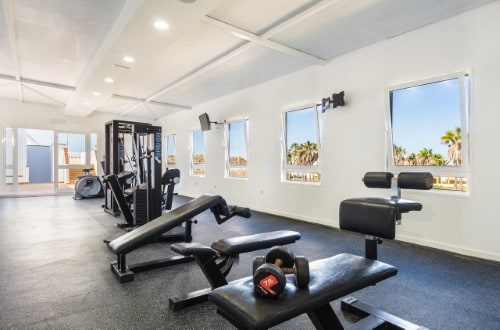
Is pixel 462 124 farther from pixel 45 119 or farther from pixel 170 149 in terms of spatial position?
pixel 45 119

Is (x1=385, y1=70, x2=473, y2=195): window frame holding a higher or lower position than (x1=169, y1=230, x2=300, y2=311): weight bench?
higher

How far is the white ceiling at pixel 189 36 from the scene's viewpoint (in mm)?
3332

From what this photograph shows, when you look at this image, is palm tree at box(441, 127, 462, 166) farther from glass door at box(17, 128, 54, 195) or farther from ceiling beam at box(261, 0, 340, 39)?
glass door at box(17, 128, 54, 195)

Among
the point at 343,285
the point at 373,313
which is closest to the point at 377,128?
the point at 373,313

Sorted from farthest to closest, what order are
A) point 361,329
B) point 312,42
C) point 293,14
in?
point 312,42
point 293,14
point 361,329

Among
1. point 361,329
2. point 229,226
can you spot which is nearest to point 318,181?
point 229,226

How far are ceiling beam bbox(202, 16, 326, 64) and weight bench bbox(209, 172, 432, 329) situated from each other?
282cm

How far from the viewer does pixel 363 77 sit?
4.45 meters

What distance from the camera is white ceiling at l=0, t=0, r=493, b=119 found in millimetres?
3332

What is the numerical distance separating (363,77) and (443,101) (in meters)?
1.20

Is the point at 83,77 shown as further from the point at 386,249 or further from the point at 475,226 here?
the point at 475,226

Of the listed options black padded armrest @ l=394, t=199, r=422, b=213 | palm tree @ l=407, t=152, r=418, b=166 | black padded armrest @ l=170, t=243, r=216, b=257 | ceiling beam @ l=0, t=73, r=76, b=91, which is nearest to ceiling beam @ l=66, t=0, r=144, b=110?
ceiling beam @ l=0, t=73, r=76, b=91

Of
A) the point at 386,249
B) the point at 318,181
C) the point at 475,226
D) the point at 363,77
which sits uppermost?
the point at 363,77

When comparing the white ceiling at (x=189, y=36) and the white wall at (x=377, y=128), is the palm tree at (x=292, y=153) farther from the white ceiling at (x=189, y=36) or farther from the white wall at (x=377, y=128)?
the white ceiling at (x=189, y=36)
